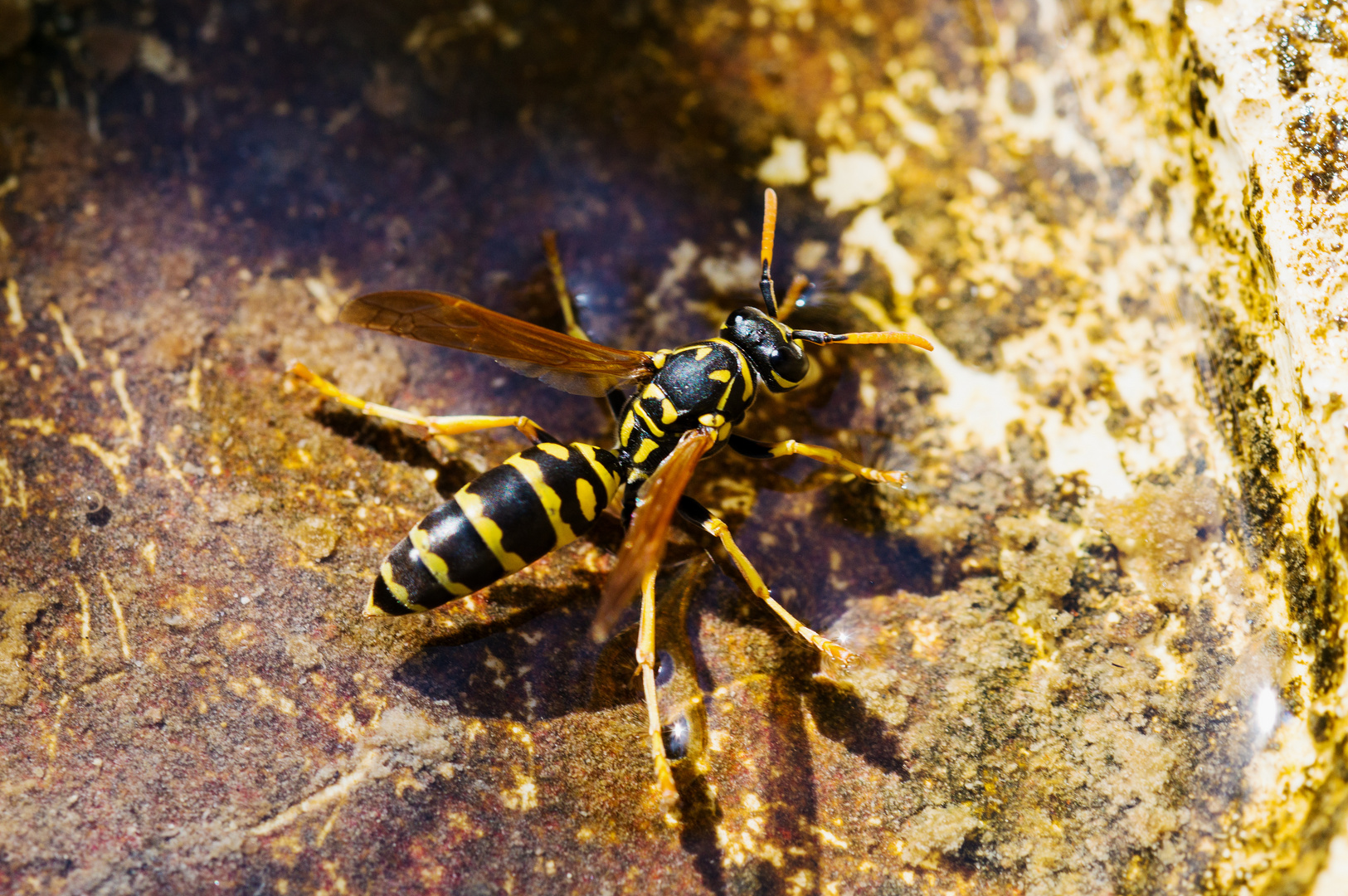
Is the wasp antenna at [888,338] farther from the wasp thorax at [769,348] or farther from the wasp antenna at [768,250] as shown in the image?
the wasp antenna at [768,250]


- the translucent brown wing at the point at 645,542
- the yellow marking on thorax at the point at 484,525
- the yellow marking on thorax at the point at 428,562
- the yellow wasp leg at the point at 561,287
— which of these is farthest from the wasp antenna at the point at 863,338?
the yellow marking on thorax at the point at 428,562

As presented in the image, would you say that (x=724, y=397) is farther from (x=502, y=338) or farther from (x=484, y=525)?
(x=484, y=525)

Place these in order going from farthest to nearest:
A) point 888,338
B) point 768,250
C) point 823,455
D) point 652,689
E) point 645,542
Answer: point 768,250
point 823,455
point 888,338
point 652,689
point 645,542

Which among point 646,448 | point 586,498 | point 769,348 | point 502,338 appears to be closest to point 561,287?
point 502,338

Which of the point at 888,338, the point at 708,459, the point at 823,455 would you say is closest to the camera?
the point at 888,338

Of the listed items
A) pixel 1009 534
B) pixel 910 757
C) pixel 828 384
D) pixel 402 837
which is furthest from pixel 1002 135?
pixel 402 837

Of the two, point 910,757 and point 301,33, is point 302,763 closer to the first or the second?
point 910,757

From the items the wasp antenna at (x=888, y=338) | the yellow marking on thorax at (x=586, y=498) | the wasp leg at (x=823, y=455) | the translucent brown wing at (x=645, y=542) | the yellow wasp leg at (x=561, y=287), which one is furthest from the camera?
the yellow wasp leg at (x=561, y=287)

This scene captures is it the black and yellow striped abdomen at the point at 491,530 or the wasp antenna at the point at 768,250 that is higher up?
the wasp antenna at the point at 768,250
